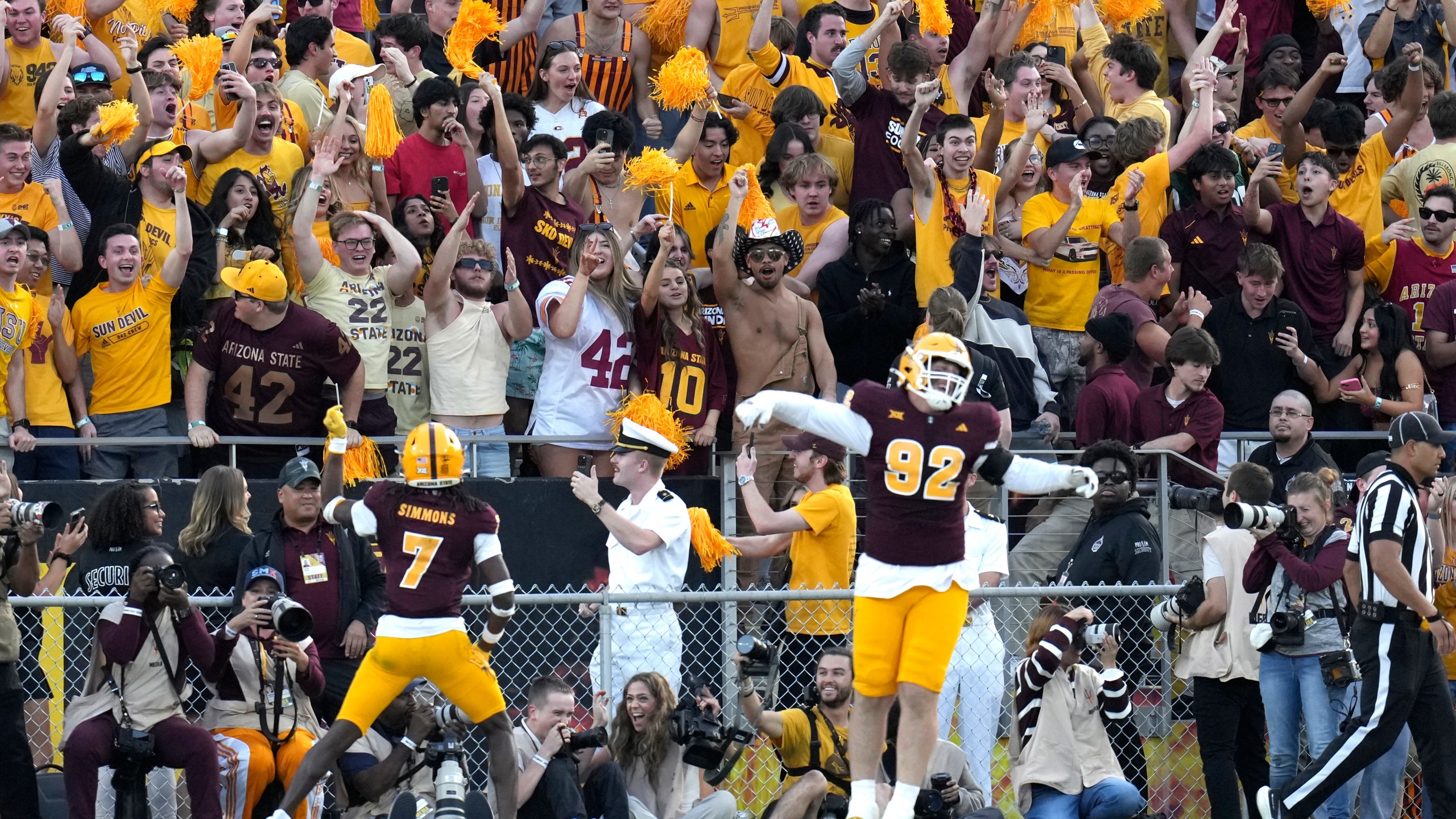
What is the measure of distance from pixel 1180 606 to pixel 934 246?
318cm

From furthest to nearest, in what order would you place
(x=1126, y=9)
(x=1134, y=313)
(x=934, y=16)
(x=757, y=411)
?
1. (x=1126, y=9)
2. (x=934, y=16)
3. (x=1134, y=313)
4. (x=757, y=411)

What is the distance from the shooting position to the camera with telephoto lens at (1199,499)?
30.9 feet

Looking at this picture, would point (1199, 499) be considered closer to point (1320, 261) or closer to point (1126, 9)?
point (1320, 261)

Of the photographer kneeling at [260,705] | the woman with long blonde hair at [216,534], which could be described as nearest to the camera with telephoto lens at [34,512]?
the woman with long blonde hair at [216,534]

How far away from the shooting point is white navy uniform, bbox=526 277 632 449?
34.7 feet

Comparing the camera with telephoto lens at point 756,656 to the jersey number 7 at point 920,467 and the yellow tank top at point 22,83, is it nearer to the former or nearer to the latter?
the jersey number 7 at point 920,467

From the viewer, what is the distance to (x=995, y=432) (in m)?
7.34

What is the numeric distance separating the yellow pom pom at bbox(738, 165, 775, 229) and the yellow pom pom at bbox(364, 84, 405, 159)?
85.6 inches

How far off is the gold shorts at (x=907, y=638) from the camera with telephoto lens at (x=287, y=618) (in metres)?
2.46

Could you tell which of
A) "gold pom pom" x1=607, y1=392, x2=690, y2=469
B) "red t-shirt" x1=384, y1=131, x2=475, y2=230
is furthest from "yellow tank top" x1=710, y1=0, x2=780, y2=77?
"gold pom pom" x1=607, y1=392, x2=690, y2=469

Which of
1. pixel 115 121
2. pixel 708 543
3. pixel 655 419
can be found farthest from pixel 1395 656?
pixel 115 121

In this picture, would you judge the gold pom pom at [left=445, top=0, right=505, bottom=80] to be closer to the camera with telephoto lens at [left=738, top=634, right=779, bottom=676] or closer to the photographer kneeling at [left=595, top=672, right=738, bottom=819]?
the photographer kneeling at [left=595, top=672, right=738, bottom=819]

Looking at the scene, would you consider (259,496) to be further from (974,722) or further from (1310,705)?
(1310,705)

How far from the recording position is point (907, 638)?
290 inches
